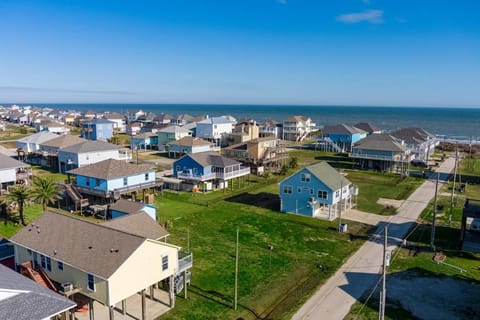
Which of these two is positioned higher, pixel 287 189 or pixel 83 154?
pixel 83 154

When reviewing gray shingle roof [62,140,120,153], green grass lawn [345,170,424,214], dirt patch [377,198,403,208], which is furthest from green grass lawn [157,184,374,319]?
gray shingle roof [62,140,120,153]

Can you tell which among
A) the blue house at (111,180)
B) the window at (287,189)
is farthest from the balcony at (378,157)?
the blue house at (111,180)

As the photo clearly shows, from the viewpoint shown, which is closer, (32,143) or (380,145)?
(32,143)

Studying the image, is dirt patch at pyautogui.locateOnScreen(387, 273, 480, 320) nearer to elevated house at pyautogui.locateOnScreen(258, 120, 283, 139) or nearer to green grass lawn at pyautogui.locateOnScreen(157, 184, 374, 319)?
green grass lawn at pyautogui.locateOnScreen(157, 184, 374, 319)

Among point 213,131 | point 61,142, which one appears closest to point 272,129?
point 213,131

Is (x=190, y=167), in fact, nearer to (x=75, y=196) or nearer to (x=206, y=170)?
(x=206, y=170)

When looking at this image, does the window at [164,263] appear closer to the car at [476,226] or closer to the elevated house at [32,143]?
the car at [476,226]
